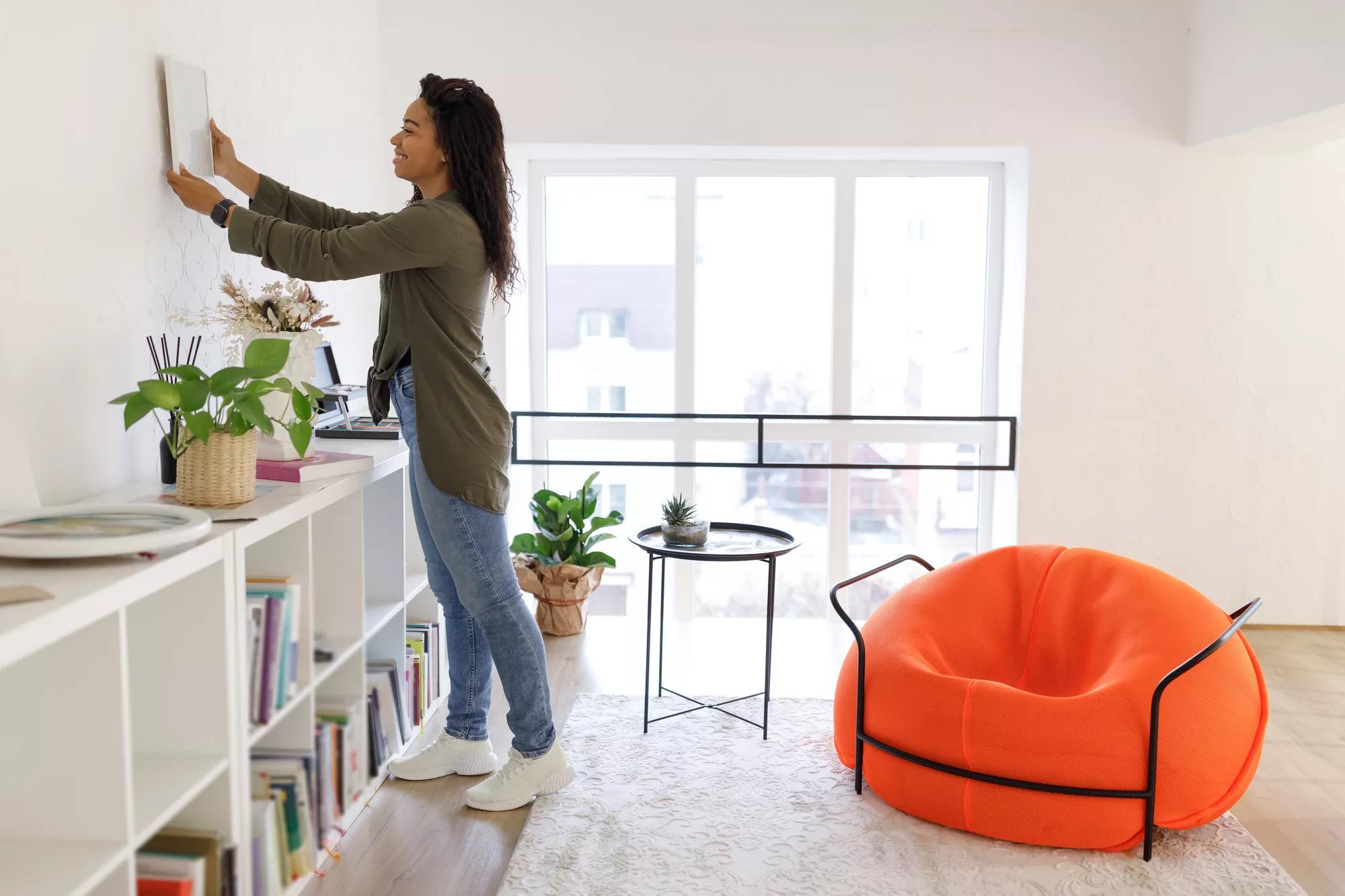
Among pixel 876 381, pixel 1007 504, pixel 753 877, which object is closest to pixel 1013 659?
pixel 753 877

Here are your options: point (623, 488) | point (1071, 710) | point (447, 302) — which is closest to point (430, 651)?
point (447, 302)

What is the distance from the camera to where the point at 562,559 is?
3611 mm

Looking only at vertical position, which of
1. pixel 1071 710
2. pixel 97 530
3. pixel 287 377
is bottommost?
pixel 1071 710

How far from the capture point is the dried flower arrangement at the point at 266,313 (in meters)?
2.06

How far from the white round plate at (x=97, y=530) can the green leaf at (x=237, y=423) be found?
17 centimetres

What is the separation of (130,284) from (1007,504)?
119 inches

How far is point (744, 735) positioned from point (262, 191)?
1800mm

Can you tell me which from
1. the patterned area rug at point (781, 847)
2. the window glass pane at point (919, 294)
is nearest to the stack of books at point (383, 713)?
the patterned area rug at point (781, 847)

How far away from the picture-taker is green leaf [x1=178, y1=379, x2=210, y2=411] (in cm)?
168

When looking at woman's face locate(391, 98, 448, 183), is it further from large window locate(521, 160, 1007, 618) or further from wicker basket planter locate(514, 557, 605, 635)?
large window locate(521, 160, 1007, 618)

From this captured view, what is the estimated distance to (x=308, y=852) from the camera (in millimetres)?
1979

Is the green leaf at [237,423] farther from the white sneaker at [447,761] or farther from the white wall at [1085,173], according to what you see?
the white wall at [1085,173]

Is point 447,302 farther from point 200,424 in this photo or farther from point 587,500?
point 587,500

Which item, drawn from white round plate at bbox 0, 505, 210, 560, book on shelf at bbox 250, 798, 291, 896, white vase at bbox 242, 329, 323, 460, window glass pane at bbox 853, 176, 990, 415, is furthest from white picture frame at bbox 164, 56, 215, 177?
window glass pane at bbox 853, 176, 990, 415
